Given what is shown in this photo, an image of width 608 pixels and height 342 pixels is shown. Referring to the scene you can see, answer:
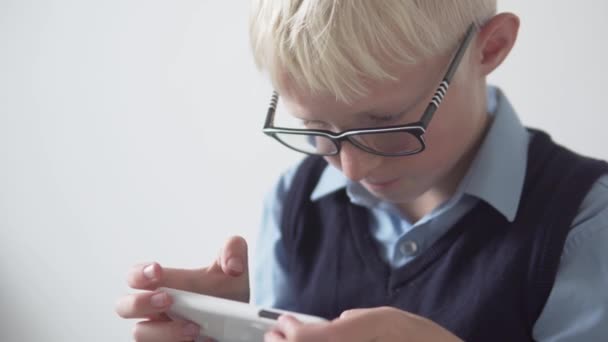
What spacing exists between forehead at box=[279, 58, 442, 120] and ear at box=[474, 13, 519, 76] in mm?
Result: 59

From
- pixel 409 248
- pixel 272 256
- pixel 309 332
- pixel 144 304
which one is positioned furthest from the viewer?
pixel 272 256

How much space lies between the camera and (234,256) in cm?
58

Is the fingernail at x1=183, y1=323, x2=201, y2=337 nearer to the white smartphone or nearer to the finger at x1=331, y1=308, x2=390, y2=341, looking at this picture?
the white smartphone

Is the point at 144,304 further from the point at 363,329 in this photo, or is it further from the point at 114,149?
the point at 114,149

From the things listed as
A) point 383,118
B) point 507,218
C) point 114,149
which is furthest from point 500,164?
point 114,149

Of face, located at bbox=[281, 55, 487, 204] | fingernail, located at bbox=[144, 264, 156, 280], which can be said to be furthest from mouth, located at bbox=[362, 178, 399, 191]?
fingernail, located at bbox=[144, 264, 156, 280]

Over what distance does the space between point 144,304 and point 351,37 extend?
27cm

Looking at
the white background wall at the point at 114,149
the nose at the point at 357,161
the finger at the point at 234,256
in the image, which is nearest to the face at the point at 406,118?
the nose at the point at 357,161

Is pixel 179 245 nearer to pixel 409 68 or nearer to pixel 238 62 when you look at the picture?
pixel 238 62

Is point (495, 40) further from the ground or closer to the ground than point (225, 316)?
further from the ground

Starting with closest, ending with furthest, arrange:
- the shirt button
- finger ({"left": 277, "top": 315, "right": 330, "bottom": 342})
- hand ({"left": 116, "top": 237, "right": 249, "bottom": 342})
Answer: finger ({"left": 277, "top": 315, "right": 330, "bottom": 342})
hand ({"left": 116, "top": 237, "right": 249, "bottom": 342})
the shirt button

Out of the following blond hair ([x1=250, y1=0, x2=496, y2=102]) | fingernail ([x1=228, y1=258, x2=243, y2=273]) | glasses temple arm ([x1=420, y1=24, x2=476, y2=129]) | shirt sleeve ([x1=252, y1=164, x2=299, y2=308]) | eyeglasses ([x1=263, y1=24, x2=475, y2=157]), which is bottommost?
shirt sleeve ([x1=252, y1=164, x2=299, y2=308])

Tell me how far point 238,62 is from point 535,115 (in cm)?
49

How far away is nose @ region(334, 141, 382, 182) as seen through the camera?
1.77ft
